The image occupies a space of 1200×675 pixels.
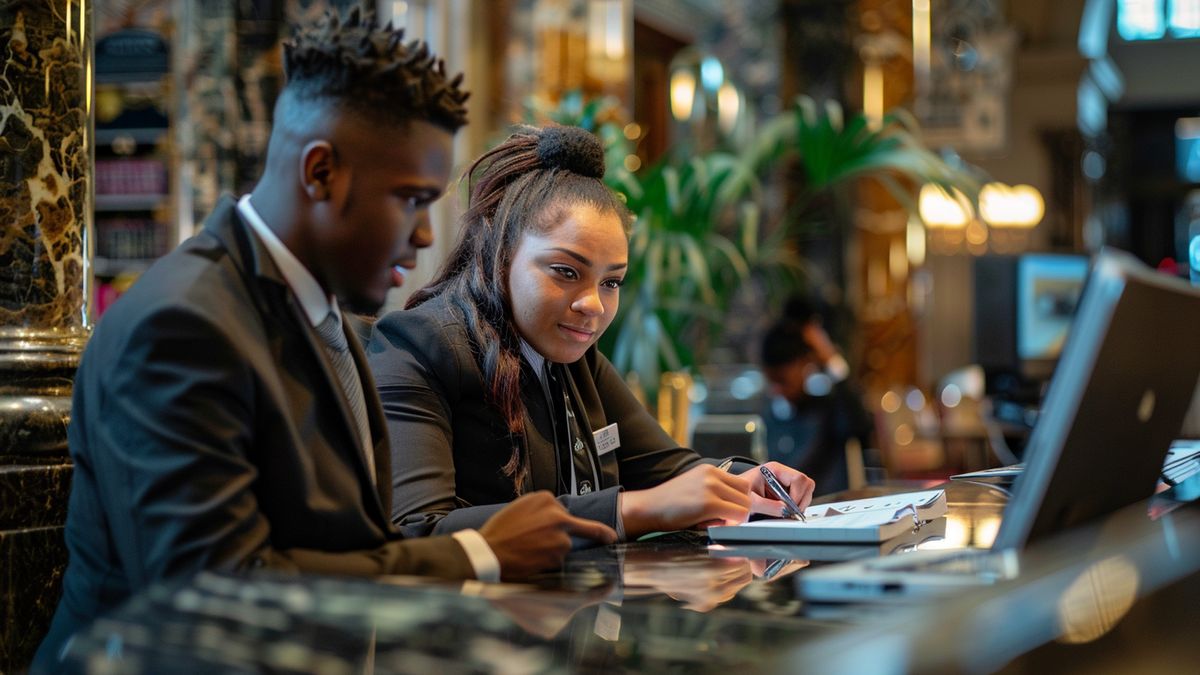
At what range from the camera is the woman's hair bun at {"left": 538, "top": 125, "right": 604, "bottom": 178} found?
227cm

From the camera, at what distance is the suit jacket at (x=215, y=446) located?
1.25m

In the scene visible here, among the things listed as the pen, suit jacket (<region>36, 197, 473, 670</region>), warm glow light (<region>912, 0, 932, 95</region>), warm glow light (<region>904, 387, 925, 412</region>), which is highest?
warm glow light (<region>912, 0, 932, 95</region>)

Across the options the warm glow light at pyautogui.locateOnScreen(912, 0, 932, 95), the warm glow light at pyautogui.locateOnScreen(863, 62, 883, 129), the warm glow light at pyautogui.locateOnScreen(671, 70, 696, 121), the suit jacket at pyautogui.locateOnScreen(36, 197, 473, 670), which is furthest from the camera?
the warm glow light at pyautogui.locateOnScreen(912, 0, 932, 95)

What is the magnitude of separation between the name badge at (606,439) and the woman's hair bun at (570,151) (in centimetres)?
45

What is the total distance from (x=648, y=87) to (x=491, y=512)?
8809mm

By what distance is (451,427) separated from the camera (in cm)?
207

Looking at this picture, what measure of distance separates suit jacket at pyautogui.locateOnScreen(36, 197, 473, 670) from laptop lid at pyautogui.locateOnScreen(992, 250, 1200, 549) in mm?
614

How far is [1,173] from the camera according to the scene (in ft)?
7.40

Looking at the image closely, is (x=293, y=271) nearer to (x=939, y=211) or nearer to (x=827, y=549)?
(x=827, y=549)

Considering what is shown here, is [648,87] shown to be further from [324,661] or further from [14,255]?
[324,661]

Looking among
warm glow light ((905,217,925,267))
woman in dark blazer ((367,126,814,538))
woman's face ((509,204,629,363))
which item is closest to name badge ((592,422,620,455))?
woman in dark blazer ((367,126,814,538))

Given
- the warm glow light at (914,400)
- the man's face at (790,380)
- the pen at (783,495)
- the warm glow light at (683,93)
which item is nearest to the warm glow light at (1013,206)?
the warm glow light at (914,400)

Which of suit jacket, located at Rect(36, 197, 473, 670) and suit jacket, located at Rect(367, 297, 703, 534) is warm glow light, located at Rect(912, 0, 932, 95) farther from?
suit jacket, located at Rect(36, 197, 473, 670)

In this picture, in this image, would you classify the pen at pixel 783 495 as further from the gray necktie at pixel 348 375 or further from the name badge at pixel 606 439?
the gray necktie at pixel 348 375
